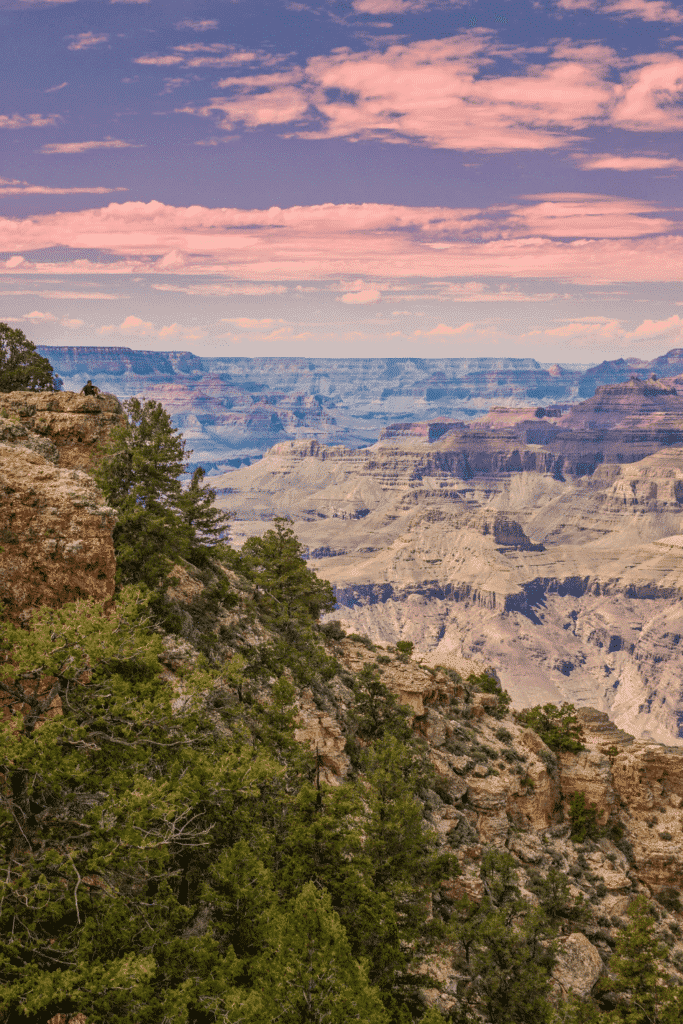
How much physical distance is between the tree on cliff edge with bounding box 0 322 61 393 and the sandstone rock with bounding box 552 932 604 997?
199 ft

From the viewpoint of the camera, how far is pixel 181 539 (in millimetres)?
38344

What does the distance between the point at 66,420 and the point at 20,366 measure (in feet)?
70.7

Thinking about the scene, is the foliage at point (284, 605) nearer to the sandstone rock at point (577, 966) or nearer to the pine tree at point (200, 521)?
the pine tree at point (200, 521)

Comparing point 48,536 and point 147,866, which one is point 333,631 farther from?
point 147,866

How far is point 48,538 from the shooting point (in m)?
28.4

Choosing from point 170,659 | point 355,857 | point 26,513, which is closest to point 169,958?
point 355,857

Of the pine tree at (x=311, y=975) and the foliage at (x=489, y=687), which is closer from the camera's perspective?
the pine tree at (x=311, y=975)

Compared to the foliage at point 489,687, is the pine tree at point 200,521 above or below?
above

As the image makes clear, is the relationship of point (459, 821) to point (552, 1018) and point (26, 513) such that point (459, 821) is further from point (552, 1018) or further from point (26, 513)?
point (26, 513)

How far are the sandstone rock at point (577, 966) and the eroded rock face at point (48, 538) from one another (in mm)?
38421

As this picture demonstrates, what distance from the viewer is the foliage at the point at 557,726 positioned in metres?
72.9

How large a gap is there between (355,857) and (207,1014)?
332 inches

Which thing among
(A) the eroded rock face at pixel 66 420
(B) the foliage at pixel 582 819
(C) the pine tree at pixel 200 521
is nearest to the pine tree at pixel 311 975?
(C) the pine tree at pixel 200 521

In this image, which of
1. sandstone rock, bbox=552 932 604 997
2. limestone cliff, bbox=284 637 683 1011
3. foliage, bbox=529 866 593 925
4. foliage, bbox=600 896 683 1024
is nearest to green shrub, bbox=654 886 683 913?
limestone cliff, bbox=284 637 683 1011
